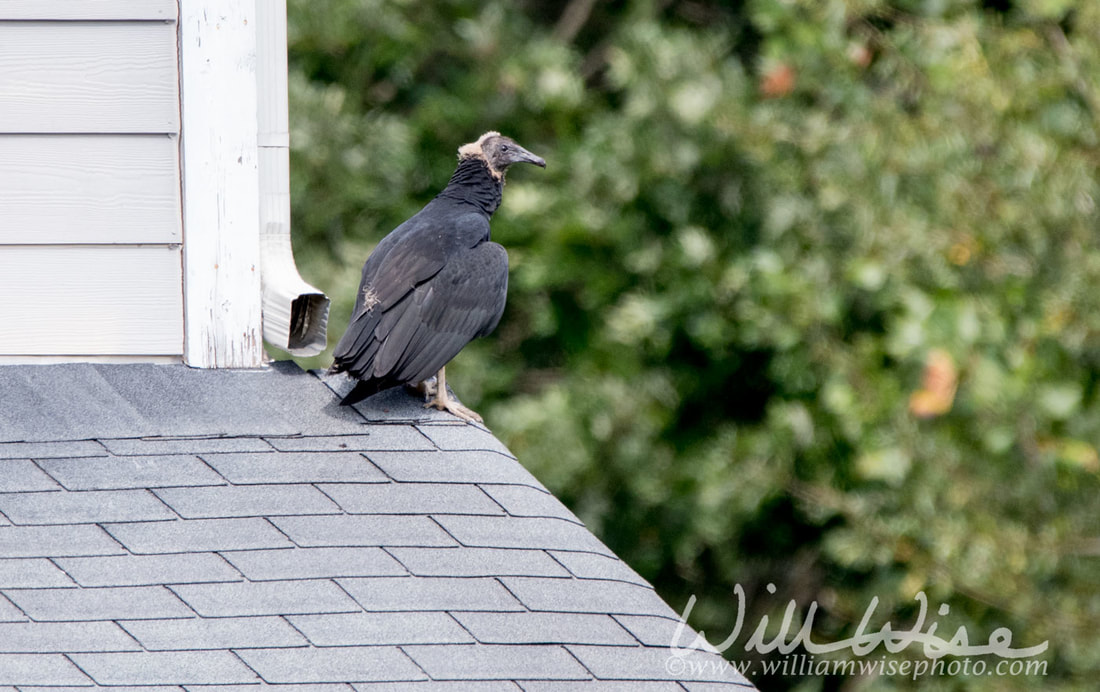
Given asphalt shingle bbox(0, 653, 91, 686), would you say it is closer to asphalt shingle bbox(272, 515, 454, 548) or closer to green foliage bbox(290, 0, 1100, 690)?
asphalt shingle bbox(272, 515, 454, 548)

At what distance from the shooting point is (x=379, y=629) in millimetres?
2389

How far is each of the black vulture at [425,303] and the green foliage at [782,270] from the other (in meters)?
2.14

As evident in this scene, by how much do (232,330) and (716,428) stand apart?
459 centimetres

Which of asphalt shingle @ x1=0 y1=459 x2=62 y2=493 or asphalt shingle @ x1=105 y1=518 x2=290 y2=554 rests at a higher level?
asphalt shingle @ x1=0 y1=459 x2=62 y2=493

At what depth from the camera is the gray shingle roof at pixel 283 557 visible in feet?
7.61

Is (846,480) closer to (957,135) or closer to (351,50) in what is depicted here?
(957,135)

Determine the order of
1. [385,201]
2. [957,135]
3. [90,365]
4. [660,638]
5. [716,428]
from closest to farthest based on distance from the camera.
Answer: [660,638] → [90,365] → [957,135] → [716,428] → [385,201]

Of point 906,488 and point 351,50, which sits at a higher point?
point 351,50

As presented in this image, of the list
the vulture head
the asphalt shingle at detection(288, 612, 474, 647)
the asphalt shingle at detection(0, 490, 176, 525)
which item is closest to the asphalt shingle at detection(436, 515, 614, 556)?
the asphalt shingle at detection(288, 612, 474, 647)

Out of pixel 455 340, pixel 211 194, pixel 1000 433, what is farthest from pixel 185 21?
pixel 1000 433

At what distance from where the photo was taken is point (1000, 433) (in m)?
5.20

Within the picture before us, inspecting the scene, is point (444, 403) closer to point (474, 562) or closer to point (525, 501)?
point (525, 501)

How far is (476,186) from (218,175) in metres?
1.06

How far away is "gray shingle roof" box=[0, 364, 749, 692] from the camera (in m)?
2.32
